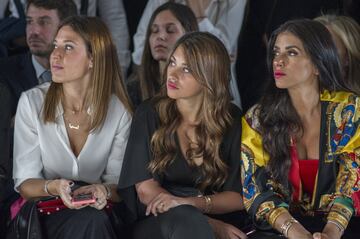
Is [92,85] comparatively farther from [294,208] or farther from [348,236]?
[348,236]

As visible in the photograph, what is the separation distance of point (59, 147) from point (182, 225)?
0.69m

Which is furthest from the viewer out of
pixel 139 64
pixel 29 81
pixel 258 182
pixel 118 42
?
pixel 118 42

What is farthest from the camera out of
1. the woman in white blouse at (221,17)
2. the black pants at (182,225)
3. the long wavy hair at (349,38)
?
the woman in white blouse at (221,17)

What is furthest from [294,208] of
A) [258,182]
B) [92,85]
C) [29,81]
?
[29,81]

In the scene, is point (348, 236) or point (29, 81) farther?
point (29, 81)

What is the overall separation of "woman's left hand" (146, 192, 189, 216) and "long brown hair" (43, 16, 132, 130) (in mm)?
430

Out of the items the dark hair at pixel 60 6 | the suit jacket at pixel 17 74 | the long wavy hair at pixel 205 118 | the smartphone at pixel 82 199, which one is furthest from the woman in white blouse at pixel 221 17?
the smartphone at pixel 82 199

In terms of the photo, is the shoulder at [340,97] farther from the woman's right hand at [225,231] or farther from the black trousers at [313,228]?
the woman's right hand at [225,231]

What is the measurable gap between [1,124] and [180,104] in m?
0.72

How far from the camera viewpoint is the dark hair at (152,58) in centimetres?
434

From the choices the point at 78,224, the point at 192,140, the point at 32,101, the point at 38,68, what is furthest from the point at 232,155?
the point at 38,68

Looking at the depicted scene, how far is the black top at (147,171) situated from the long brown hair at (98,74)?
0.17m

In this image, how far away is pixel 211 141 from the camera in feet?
11.9

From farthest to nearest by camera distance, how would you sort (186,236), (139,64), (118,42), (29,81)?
(118,42), (139,64), (29,81), (186,236)
